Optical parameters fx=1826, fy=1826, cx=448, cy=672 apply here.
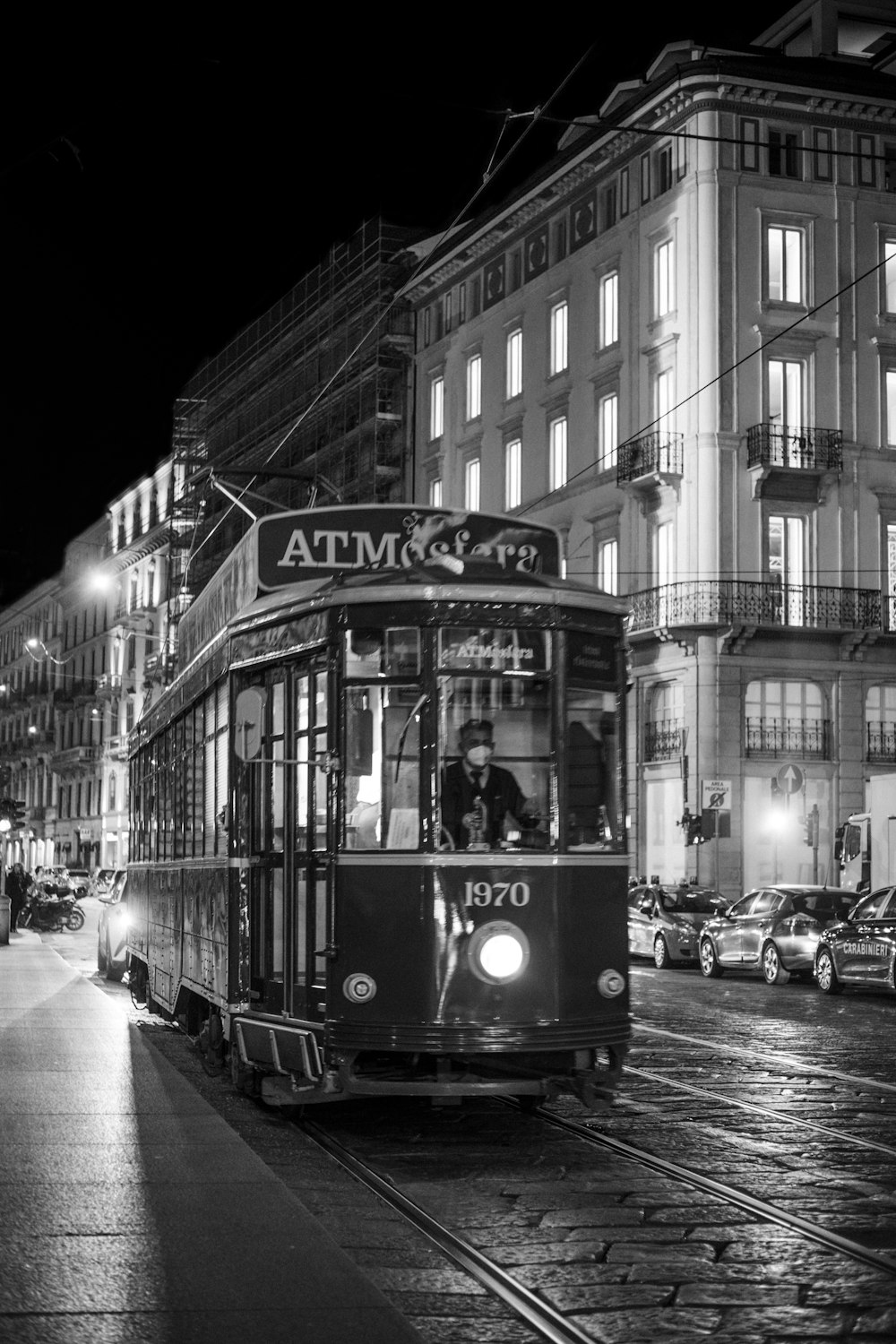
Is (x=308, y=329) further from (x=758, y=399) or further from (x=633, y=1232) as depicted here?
(x=633, y=1232)

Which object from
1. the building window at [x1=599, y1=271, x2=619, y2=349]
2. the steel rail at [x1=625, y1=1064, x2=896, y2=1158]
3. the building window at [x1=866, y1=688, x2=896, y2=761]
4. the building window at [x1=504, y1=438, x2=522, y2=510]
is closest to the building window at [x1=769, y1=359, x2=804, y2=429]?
the building window at [x1=599, y1=271, x2=619, y2=349]

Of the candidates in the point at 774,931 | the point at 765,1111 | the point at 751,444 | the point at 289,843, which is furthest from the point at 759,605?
the point at 289,843

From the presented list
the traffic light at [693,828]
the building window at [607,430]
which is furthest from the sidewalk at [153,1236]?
the building window at [607,430]

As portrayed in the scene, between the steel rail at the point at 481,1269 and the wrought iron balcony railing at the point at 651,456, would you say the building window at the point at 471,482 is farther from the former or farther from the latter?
the steel rail at the point at 481,1269

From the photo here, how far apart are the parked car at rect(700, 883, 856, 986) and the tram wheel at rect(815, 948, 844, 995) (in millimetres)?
1129

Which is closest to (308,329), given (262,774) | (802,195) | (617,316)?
(617,316)

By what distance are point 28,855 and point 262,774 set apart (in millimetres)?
97035

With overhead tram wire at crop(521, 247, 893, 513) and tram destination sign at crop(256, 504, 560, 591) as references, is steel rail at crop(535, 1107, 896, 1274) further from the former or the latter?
overhead tram wire at crop(521, 247, 893, 513)

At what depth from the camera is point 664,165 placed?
41.1 m

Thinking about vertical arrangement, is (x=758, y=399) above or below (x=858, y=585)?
above

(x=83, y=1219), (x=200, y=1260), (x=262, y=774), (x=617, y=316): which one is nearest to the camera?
(x=200, y=1260)

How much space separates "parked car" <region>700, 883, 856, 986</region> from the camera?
937 inches

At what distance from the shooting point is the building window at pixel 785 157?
40219 mm

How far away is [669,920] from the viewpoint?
92.8ft
